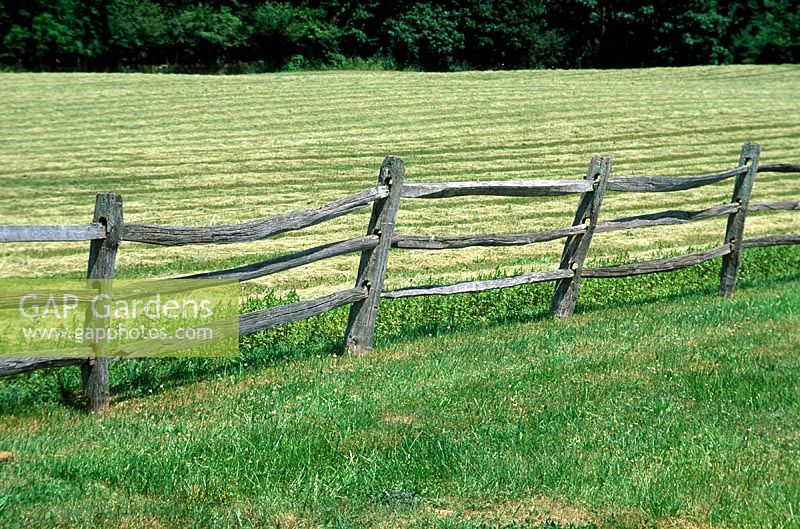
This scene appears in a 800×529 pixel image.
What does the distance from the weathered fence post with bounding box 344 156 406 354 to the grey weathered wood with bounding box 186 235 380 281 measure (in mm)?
99

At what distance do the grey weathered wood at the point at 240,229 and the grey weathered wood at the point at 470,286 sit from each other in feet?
3.00

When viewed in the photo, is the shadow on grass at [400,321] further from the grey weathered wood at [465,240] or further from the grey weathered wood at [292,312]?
the grey weathered wood at [465,240]

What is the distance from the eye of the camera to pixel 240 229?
657cm

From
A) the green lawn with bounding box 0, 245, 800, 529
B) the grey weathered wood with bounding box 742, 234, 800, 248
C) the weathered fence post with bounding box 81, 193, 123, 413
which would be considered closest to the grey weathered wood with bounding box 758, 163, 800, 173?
the grey weathered wood with bounding box 742, 234, 800, 248

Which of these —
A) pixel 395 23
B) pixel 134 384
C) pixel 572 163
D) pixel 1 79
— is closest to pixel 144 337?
pixel 134 384

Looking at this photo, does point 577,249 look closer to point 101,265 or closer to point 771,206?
point 771,206

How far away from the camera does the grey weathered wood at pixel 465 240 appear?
7.91 metres

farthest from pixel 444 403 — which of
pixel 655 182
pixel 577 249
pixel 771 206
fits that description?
pixel 771 206

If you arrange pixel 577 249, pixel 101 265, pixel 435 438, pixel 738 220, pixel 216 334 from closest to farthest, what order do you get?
pixel 435 438 < pixel 101 265 < pixel 216 334 < pixel 577 249 < pixel 738 220

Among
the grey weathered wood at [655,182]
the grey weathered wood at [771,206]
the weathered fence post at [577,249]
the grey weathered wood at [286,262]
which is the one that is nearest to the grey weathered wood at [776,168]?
the grey weathered wood at [771,206]

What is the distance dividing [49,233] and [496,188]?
4187mm

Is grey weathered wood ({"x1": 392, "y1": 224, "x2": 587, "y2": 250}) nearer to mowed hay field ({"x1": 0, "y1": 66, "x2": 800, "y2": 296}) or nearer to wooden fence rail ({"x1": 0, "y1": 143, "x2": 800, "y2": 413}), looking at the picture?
wooden fence rail ({"x1": 0, "y1": 143, "x2": 800, "y2": 413})

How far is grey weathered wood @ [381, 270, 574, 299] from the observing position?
806cm

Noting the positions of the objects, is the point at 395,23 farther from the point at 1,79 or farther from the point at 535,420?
the point at 535,420
